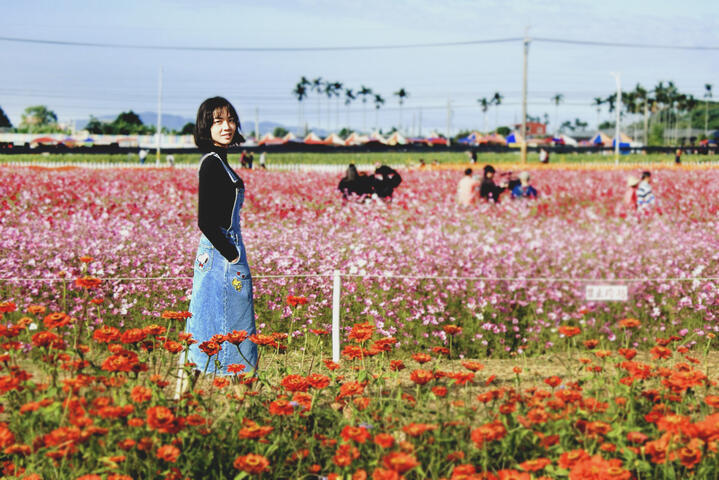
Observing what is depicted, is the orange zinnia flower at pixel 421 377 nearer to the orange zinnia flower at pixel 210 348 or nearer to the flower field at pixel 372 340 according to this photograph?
the flower field at pixel 372 340

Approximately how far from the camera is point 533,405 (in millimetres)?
3197

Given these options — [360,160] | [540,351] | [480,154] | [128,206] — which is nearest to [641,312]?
[540,351]

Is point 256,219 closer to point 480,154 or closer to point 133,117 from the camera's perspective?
point 480,154

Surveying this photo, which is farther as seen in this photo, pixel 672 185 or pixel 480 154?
pixel 480 154

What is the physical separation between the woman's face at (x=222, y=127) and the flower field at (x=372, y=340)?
102cm

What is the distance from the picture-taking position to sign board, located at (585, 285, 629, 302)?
6473mm

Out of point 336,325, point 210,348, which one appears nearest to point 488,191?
point 336,325

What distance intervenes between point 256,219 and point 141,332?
31.9 ft

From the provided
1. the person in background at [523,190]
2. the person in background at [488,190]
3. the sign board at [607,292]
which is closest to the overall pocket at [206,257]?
the sign board at [607,292]

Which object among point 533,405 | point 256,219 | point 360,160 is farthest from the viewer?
point 360,160

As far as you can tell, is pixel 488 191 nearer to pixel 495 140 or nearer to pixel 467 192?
pixel 467 192

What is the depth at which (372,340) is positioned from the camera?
7.01 m

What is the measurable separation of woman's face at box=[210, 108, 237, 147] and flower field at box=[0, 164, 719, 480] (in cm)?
102

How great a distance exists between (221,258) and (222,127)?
75cm
